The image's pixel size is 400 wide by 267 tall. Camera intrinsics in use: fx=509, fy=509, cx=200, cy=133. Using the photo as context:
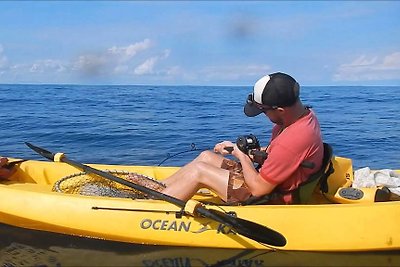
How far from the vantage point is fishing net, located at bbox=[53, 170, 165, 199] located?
4.79m

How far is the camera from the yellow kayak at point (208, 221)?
405 cm

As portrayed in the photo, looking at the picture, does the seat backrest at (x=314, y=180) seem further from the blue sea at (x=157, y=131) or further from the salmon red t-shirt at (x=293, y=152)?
the blue sea at (x=157, y=131)

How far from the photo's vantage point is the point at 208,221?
4172 millimetres

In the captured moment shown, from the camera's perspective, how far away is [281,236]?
3.92 meters

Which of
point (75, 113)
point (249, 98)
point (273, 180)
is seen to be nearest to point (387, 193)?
point (273, 180)

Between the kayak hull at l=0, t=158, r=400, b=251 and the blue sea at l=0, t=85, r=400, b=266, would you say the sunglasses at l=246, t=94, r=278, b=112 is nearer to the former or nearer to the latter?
the kayak hull at l=0, t=158, r=400, b=251

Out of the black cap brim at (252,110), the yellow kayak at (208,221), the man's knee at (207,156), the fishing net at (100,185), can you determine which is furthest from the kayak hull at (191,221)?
the black cap brim at (252,110)

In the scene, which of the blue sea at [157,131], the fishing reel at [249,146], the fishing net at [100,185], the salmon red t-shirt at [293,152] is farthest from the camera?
the blue sea at [157,131]

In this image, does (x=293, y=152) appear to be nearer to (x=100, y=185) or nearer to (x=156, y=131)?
(x=100, y=185)

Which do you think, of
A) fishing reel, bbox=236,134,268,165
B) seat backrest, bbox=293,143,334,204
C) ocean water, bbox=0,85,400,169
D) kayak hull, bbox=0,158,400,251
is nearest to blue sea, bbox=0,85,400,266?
ocean water, bbox=0,85,400,169

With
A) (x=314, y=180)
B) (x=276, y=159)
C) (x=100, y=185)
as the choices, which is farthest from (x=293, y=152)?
(x=100, y=185)

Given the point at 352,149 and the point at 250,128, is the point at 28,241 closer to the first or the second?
the point at 352,149

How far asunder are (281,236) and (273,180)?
44 centimetres

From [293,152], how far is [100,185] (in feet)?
6.40
